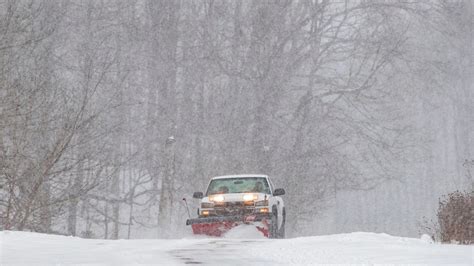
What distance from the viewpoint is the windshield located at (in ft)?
62.5

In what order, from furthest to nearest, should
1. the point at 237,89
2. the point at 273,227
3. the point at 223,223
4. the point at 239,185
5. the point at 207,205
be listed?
the point at 237,89 < the point at 239,185 < the point at 207,205 < the point at 273,227 < the point at 223,223

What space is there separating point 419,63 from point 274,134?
7.16 metres

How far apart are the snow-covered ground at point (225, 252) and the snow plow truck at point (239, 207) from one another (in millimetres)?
3631

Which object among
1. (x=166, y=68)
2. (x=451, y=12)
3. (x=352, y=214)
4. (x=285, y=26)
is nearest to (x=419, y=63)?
(x=451, y=12)

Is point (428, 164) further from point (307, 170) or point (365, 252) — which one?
point (365, 252)

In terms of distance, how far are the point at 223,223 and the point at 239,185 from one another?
2.26 metres

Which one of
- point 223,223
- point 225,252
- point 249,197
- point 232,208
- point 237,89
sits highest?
point 237,89

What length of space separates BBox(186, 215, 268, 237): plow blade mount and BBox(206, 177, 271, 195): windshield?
1753 millimetres

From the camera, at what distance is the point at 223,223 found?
1722 cm

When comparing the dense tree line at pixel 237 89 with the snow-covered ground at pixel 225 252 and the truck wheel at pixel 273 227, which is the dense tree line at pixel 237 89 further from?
the snow-covered ground at pixel 225 252

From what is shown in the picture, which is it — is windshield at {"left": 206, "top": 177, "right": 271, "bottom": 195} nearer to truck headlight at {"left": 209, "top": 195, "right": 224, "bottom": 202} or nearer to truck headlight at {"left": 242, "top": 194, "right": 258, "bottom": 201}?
truck headlight at {"left": 209, "top": 195, "right": 224, "bottom": 202}

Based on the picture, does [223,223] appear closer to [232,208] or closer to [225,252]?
[232,208]

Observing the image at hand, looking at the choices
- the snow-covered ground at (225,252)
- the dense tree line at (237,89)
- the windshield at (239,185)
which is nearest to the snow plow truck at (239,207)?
the windshield at (239,185)

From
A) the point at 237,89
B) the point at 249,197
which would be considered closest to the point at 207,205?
the point at 249,197
